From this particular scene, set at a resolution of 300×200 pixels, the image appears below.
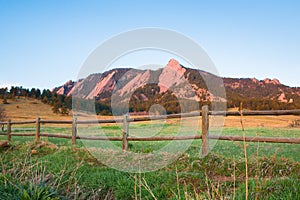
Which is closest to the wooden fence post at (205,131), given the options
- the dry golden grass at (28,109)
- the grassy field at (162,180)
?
the grassy field at (162,180)

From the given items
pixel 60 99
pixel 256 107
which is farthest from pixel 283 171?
pixel 60 99

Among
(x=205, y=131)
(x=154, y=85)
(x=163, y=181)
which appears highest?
(x=154, y=85)

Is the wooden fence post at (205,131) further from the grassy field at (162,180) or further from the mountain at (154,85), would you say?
the mountain at (154,85)

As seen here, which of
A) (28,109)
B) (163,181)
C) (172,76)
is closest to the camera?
(163,181)

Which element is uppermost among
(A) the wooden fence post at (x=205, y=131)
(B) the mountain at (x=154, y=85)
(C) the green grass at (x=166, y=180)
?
(B) the mountain at (x=154, y=85)

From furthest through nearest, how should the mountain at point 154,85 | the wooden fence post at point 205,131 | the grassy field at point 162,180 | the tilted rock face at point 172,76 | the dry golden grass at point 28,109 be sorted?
the dry golden grass at point 28,109 < the tilted rock face at point 172,76 < the mountain at point 154,85 < the wooden fence post at point 205,131 < the grassy field at point 162,180

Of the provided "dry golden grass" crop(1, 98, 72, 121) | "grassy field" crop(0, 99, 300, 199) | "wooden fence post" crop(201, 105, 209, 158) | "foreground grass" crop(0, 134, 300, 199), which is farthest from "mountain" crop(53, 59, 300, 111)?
"dry golden grass" crop(1, 98, 72, 121)

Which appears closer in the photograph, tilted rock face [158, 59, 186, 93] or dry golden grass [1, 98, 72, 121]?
tilted rock face [158, 59, 186, 93]

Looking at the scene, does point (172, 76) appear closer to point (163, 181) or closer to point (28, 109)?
point (163, 181)

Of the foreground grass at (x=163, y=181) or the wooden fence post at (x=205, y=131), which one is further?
the wooden fence post at (x=205, y=131)

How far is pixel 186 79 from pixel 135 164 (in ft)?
8.15

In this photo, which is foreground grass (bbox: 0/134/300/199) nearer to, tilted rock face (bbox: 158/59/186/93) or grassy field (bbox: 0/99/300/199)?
grassy field (bbox: 0/99/300/199)

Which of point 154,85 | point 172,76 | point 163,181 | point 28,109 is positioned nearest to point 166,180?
point 163,181

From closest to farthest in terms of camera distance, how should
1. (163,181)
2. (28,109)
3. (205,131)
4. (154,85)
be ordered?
1. (163,181)
2. (205,131)
3. (154,85)
4. (28,109)
